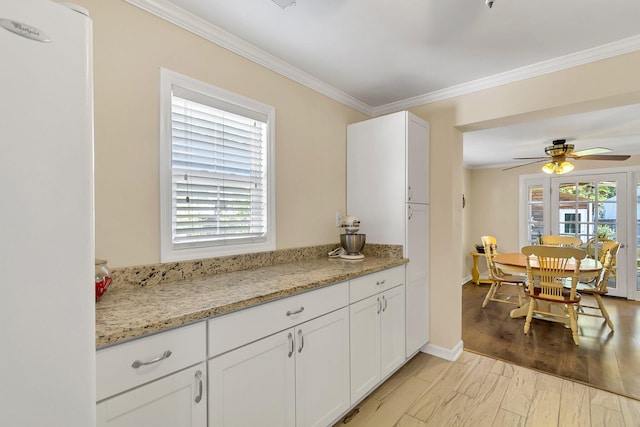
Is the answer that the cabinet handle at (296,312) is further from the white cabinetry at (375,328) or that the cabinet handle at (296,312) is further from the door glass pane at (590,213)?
the door glass pane at (590,213)

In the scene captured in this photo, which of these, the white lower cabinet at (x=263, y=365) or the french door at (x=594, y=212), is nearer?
the white lower cabinet at (x=263, y=365)

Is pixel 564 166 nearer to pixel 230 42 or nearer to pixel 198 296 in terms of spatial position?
pixel 230 42

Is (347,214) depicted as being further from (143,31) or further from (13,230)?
(13,230)

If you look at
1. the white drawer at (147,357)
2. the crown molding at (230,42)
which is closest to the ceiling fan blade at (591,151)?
the crown molding at (230,42)

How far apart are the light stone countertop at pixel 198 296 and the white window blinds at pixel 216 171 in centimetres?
28

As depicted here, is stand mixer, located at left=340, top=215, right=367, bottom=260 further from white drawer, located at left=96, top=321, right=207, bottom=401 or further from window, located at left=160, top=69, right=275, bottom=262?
white drawer, located at left=96, top=321, right=207, bottom=401

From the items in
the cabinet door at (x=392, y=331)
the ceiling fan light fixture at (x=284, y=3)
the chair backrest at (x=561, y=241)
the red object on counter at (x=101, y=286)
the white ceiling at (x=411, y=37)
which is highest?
the white ceiling at (x=411, y=37)

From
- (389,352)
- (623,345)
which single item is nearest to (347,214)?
(389,352)

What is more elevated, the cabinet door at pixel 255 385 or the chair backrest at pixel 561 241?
the chair backrest at pixel 561 241

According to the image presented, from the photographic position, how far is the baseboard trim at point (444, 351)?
2.69 meters

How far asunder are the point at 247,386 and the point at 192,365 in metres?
0.31

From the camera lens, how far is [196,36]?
173 cm

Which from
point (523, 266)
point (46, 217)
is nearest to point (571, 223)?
point (523, 266)

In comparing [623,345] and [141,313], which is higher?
[141,313]
